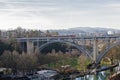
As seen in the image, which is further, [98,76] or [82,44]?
[82,44]

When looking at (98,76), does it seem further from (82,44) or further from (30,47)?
(30,47)

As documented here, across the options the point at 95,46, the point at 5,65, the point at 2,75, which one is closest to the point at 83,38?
the point at 95,46

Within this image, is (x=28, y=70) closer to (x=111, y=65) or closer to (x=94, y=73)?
(x=94, y=73)

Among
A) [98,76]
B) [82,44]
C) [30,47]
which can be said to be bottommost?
[98,76]

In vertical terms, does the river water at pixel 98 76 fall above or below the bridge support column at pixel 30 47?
below

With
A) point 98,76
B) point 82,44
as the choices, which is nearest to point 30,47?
point 82,44

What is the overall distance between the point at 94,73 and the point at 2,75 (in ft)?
15.7

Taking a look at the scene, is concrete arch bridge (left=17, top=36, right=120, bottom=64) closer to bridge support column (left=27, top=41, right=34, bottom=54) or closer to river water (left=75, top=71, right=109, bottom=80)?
bridge support column (left=27, top=41, right=34, bottom=54)

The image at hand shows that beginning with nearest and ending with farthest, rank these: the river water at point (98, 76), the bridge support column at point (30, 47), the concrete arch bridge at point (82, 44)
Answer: the river water at point (98, 76) < the concrete arch bridge at point (82, 44) < the bridge support column at point (30, 47)

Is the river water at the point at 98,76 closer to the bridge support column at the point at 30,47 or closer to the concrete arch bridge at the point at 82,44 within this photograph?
the concrete arch bridge at the point at 82,44

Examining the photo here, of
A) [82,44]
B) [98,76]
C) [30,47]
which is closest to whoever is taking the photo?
[98,76]

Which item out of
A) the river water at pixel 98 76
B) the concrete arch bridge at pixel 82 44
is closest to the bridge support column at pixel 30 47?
the concrete arch bridge at pixel 82 44

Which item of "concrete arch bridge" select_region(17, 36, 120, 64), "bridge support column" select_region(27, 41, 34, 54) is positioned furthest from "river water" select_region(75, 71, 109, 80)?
"bridge support column" select_region(27, 41, 34, 54)

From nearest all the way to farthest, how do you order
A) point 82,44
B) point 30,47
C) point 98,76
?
1. point 98,76
2. point 30,47
3. point 82,44
